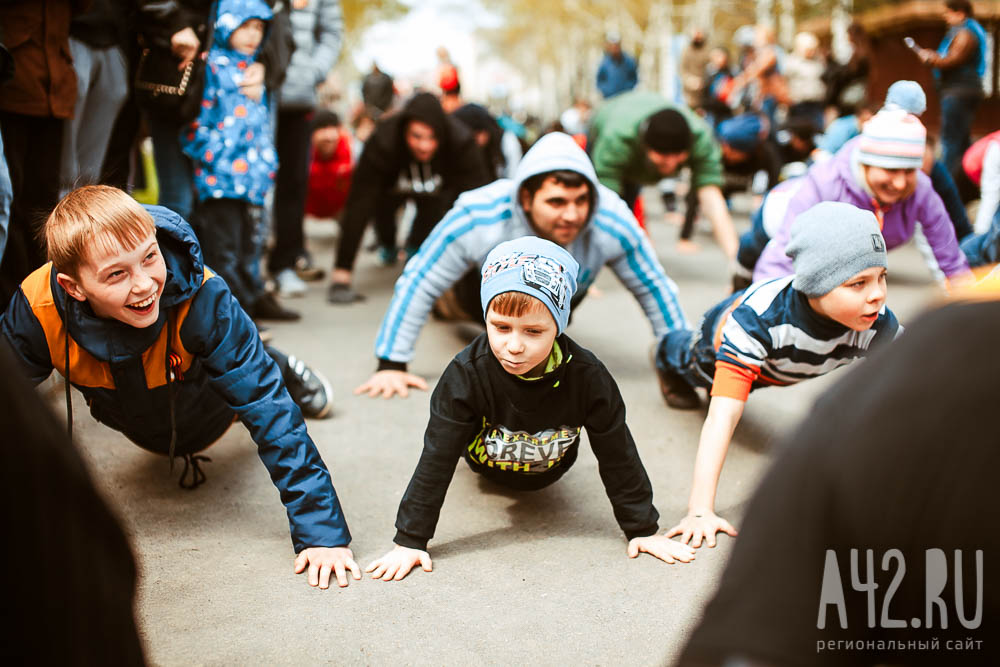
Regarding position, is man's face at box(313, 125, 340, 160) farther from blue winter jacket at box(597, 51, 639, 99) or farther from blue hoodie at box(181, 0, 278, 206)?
blue winter jacket at box(597, 51, 639, 99)

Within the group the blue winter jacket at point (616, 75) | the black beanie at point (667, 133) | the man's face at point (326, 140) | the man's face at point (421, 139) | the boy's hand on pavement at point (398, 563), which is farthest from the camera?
the blue winter jacket at point (616, 75)

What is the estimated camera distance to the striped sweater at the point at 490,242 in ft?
13.2

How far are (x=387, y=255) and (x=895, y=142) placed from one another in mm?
4120

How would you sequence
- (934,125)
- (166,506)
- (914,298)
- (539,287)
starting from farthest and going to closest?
1. (934,125)
2. (914,298)
3. (166,506)
4. (539,287)

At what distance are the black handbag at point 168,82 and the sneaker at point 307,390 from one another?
141 cm

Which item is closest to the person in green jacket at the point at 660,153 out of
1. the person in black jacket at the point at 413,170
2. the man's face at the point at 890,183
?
the person in black jacket at the point at 413,170

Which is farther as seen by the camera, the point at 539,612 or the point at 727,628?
the point at 539,612

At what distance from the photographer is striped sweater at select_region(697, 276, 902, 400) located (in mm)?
2998

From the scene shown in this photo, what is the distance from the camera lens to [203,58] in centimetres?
439

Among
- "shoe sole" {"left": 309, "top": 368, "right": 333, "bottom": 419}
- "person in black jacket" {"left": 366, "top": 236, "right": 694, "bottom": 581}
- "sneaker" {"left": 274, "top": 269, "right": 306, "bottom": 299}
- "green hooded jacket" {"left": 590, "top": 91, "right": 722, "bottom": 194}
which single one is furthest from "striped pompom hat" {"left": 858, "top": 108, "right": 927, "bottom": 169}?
"sneaker" {"left": 274, "top": 269, "right": 306, "bottom": 299}

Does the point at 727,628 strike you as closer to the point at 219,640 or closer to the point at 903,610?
the point at 903,610

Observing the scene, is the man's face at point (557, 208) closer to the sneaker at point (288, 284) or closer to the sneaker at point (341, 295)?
the sneaker at point (341, 295)

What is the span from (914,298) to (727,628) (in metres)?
5.29

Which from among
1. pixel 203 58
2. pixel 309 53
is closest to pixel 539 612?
pixel 203 58
